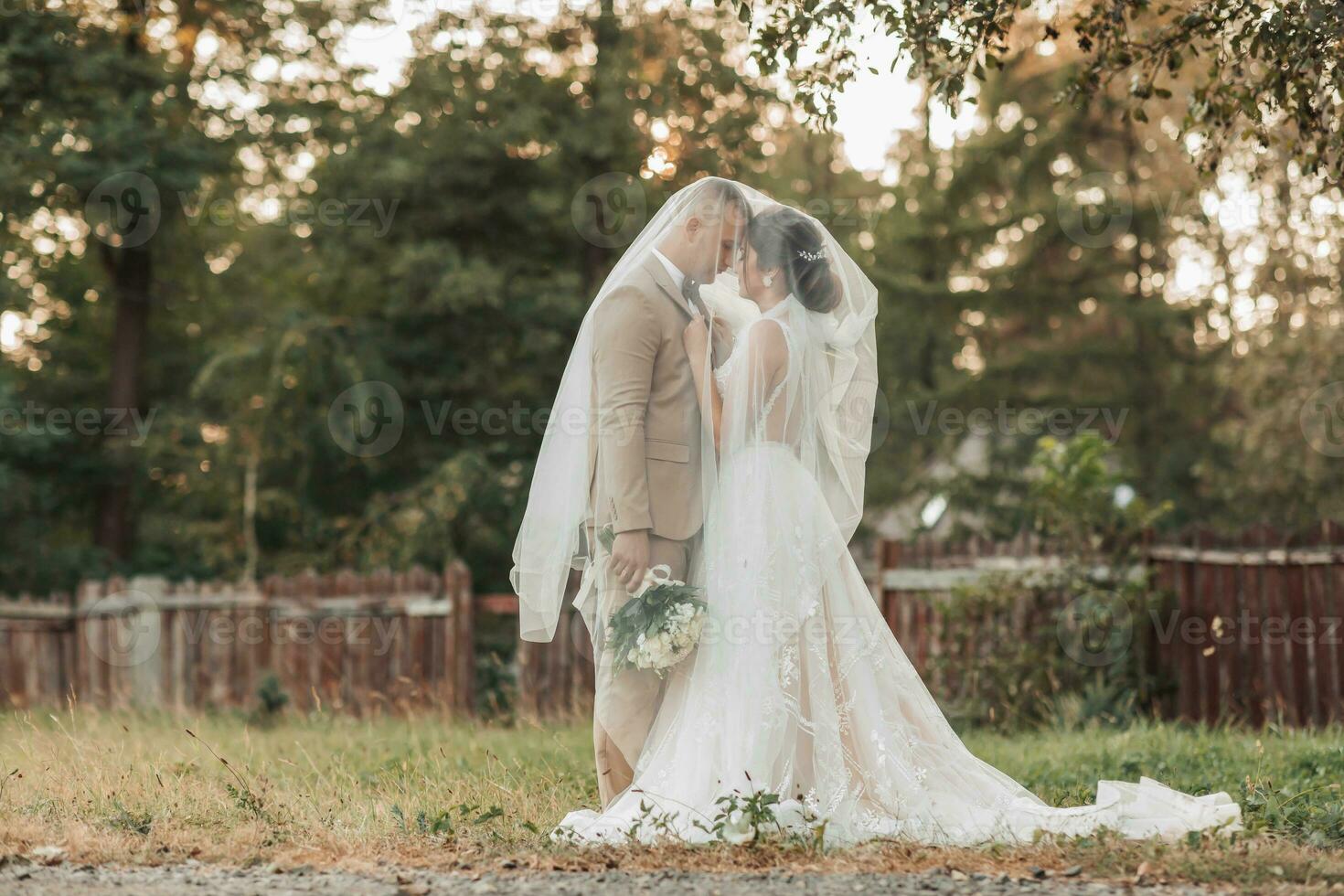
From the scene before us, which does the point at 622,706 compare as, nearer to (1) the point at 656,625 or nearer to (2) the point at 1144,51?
(1) the point at 656,625

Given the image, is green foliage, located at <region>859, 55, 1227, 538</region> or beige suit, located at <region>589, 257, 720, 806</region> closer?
beige suit, located at <region>589, 257, 720, 806</region>

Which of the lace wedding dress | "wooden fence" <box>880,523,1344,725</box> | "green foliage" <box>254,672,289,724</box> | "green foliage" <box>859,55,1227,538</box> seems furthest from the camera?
"green foliage" <box>859,55,1227,538</box>

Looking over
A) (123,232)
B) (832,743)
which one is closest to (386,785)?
(832,743)

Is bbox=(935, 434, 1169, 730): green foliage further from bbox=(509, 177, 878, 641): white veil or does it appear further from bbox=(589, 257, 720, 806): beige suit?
bbox=(589, 257, 720, 806): beige suit

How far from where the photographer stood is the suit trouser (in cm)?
453

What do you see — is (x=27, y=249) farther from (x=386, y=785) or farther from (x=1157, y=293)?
(x=1157, y=293)

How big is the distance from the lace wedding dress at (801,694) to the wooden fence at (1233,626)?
13.8ft

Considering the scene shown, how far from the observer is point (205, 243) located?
1775cm

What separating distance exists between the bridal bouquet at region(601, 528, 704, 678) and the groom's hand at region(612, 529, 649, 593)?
0.03 meters

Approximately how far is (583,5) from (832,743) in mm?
11459

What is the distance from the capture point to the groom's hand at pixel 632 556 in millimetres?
4504

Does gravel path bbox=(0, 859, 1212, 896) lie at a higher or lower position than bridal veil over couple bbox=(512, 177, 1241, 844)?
lower

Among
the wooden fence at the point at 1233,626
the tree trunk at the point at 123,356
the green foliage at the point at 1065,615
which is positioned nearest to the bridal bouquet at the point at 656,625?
the green foliage at the point at 1065,615

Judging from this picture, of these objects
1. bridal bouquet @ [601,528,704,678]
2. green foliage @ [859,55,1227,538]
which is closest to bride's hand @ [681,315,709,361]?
bridal bouquet @ [601,528,704,678]
